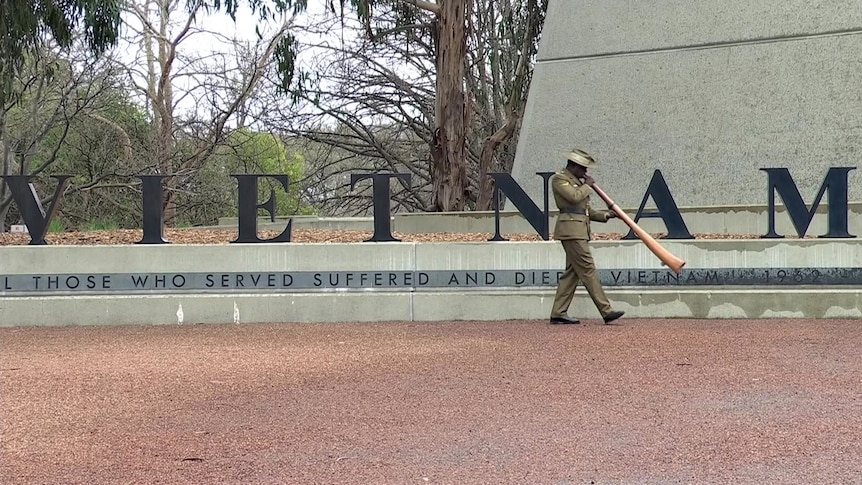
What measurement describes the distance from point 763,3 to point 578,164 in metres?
5.80

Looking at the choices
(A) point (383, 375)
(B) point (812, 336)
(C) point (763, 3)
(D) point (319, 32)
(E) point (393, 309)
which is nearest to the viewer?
(A) point (383, 375)

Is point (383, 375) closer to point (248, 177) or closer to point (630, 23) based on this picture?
point (248, 177)

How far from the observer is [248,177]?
11.1 metres

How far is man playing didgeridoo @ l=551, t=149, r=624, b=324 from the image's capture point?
10.0 meters

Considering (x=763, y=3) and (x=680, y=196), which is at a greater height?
(x=763, y=3)

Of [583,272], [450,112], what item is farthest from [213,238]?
[450,112]

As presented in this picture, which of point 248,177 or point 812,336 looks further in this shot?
point 248,177

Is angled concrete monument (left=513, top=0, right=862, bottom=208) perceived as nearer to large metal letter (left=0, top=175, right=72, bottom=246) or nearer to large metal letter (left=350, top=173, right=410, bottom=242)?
large metal letter (left=350, top=173, right=410, bottom=242)

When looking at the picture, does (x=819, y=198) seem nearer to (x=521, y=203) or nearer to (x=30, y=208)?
(x=521, y=203)

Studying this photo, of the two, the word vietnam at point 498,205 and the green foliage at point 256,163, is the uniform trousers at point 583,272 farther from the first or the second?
the green foliage at point 256,163

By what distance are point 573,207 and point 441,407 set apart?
4.49 meters

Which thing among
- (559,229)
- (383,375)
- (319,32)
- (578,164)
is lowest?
(383,375)

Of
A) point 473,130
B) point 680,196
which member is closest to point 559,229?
point 680,196

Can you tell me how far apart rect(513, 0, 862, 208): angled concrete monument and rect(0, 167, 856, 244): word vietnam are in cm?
240
